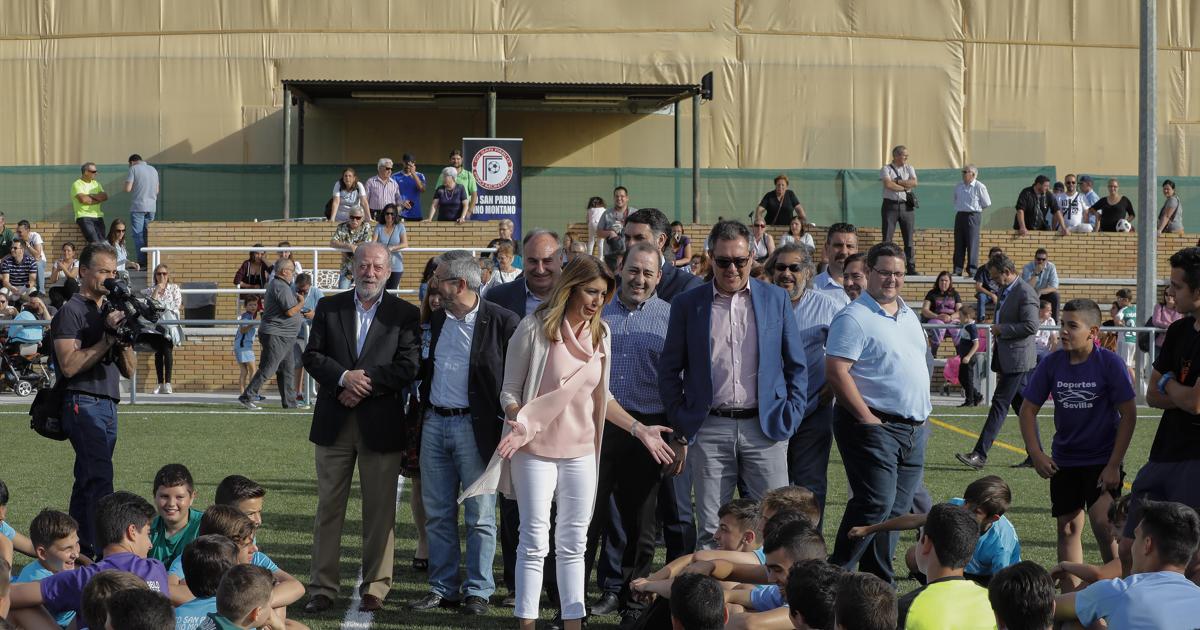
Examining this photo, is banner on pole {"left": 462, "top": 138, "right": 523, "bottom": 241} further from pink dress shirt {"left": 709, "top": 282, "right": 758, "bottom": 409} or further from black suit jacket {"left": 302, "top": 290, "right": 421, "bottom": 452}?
pink dress shirt {"left": 709, "top": 282, "right": 758, "bottom": 409}

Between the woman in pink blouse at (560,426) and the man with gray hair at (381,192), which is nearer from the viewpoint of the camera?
the woman in pink blouse at (560,426)

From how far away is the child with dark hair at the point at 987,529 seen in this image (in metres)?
6.54

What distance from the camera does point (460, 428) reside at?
24.6 feet

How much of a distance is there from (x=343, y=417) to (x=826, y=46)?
1022 inches

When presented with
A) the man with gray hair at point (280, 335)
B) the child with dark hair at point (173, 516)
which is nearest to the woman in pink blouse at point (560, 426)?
the child with dark hair at point (173, 516)

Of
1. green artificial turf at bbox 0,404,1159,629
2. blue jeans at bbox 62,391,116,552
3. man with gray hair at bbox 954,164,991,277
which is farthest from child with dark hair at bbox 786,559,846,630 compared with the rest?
man with gray hair at bbox 954,164,991,277

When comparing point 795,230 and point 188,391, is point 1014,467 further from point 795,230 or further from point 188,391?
point 188,391

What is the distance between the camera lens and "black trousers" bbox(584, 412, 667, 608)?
745 centimetres

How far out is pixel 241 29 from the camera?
103 ft

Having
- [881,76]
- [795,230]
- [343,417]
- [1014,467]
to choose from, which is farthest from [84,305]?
[881,76]

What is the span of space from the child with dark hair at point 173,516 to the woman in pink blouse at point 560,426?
152 centimetres

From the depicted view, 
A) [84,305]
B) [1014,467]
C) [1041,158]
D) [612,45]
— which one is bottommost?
[1014,467]

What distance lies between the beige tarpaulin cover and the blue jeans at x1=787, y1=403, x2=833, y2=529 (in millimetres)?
23602

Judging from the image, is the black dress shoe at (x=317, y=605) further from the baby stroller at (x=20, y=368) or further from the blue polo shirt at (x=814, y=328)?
the baby stroller at (x=20, y=368)
